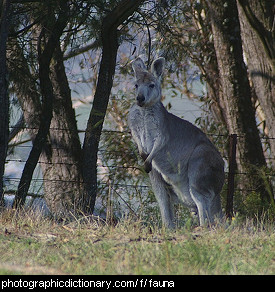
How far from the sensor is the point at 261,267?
4.64m

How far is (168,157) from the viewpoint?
22.7 feet

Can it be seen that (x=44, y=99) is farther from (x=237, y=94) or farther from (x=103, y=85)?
(x=237, y=94)

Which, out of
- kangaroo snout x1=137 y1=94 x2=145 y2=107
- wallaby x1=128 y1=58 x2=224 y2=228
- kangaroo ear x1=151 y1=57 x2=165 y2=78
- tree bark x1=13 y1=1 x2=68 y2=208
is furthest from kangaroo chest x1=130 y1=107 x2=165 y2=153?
tree bark x1=13 y1=1 x2=68 y2=208

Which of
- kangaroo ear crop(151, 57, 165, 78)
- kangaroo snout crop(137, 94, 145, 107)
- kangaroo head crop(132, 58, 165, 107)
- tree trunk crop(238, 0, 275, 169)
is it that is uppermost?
tree trunk crop(238, 0, 275, 169)

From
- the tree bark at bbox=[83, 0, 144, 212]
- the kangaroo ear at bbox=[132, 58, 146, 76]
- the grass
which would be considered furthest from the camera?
the tree bark at bbox=[83, 0, 144, 212]

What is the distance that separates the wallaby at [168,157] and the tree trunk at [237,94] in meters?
3.82

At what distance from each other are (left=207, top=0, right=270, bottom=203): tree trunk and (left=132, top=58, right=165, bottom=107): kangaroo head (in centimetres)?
414

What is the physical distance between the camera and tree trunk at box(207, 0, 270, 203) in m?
10.8

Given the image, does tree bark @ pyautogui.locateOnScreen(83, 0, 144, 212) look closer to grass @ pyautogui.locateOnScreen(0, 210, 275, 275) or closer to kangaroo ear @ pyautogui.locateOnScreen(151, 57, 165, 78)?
kangaroo ear @ pyautogui.locateOnScreen(151, 57, 165, 78)

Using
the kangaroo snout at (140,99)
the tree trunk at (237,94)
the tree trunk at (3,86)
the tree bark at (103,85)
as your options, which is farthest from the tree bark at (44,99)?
the tree trunk at (237,94)

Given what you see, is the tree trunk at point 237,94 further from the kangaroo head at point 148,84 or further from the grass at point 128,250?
the grass at point 128,250

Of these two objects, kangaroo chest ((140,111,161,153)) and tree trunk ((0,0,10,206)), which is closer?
kangaroo chest ((140,111,161,153))

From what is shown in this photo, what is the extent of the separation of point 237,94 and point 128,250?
647 cm
